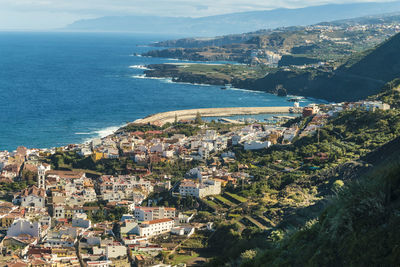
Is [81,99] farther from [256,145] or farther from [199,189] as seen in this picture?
[199,189]

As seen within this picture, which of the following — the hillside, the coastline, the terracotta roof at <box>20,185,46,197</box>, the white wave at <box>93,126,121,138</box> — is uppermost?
the hillside

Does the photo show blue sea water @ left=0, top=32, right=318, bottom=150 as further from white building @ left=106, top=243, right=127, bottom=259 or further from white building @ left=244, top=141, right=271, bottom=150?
white building @ left=106, top=243, right=127, bottom=259

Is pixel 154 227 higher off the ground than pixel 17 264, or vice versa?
pixel 17 264

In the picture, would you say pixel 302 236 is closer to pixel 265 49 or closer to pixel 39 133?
pixel 39 133

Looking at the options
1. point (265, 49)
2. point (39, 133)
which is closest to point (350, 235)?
point (39, 133)

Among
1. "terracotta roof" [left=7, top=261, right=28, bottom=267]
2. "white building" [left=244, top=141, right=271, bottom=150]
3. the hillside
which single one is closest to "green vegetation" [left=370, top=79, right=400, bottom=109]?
"white building" [left=244, top=141, right=271, bottom=150]

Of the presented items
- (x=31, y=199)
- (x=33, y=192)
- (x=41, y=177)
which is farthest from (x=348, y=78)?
(x=31, y=199)
